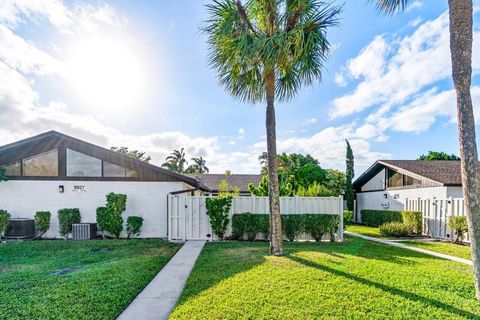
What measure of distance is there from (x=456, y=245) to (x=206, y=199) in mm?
9895

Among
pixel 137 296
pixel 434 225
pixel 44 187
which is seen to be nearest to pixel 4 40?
pixel 44 187

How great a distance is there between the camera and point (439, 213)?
12414 millimetres

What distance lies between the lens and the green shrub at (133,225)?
37.5 feet

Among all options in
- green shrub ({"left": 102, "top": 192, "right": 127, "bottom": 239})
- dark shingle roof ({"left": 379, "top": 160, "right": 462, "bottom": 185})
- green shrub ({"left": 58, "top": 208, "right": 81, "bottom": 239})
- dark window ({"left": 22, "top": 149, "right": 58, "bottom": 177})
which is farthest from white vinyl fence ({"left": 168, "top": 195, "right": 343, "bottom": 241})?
dark shingle roof ({"left": 379, "top": 160, "right": 462, "bottom": 185})

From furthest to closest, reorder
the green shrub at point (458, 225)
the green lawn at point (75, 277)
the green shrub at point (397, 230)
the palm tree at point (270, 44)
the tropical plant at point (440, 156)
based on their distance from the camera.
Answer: the tropical plant at point (440, 156), the green shrub at point (397, 230), the green shrub at point (458, 225), the palm tree at point (270, 44), the green lawn at point (75, 277)

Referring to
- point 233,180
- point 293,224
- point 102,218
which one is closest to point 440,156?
point 233,180

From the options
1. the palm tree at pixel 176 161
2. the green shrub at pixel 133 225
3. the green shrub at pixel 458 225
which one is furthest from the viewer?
the palm tree at pixel 176 161

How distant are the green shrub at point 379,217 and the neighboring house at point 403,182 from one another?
0.92m

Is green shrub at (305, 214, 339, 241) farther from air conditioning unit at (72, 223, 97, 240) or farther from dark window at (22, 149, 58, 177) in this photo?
dark window at (22, 149, 58, 177)

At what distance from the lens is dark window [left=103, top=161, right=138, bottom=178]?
11953 mm

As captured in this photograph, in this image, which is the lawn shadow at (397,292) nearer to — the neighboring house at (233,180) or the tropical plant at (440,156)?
the neighboring house at (233,180)

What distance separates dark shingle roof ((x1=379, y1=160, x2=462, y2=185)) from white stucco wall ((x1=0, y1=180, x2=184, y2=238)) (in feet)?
44.7

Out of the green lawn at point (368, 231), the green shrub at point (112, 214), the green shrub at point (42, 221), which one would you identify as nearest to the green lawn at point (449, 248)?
the green lawn at point (368, 231)

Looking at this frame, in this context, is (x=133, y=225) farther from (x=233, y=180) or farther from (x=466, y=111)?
(x=233, y=180)
